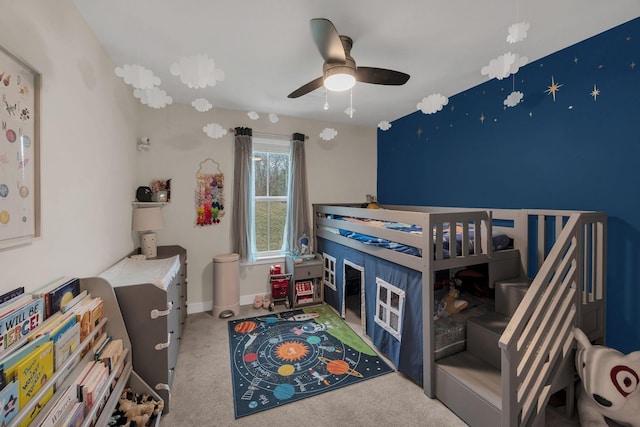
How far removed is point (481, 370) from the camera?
1792mm

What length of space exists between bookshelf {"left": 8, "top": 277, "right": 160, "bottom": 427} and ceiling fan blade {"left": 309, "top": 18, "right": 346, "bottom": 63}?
6.08 ft

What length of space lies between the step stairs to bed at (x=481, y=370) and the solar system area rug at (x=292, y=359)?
528 millimetres

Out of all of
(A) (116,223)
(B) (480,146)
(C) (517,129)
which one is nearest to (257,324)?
(A) (116,223)

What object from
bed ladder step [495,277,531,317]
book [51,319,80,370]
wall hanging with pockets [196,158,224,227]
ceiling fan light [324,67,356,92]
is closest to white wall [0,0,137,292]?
book [51,319,80,370]

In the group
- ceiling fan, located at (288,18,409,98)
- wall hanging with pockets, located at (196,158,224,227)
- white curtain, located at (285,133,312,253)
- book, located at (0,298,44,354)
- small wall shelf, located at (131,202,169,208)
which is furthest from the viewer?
white curtain, located at (285,133,312,253)

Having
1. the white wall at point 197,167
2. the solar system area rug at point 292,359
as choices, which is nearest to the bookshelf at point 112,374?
the solar system area rug at point 292,359

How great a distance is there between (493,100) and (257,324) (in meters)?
3.30

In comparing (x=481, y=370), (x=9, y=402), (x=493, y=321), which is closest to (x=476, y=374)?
(x=481, y=370)

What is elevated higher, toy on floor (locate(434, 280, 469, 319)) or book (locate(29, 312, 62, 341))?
book (locate(29, 312, 62, 341))

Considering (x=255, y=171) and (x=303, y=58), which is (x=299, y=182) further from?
(x=303, y=58)

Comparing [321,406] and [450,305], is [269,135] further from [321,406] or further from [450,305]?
[321,406]

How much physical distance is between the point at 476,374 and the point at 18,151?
8.90ft

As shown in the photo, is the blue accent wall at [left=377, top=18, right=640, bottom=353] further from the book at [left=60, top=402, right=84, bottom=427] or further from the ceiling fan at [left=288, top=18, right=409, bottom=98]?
the book at [left=60, top=402, right=84, bottom=427]

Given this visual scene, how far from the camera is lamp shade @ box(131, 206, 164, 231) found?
251 cm
